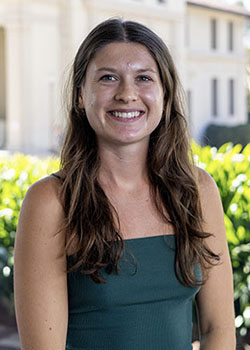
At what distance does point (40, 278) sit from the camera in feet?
6.45

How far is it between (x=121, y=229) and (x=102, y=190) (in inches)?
5.5

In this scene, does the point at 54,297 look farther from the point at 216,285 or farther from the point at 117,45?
the point at 117,45

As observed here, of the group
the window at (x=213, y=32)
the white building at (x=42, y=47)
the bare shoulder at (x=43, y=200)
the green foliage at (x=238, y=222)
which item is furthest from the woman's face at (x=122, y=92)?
the window at (x=213, y=32)

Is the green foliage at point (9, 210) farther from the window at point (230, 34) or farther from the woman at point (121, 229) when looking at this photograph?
the window at point (230, 34)

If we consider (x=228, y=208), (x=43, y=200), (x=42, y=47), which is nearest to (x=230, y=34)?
(x=42, y=47)

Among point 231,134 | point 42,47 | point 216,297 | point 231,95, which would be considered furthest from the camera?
point 231,95

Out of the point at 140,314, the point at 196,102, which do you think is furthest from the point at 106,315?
the point at 196,102

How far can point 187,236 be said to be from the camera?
2113 millimetres

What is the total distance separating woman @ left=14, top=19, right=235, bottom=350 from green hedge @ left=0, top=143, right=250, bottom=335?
1.51 metres

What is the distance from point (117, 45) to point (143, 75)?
118mm

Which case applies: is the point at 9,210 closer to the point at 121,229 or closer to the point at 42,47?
the point at 121,229

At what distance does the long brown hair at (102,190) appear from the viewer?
6.61 ft

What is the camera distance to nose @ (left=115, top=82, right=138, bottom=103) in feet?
6.66

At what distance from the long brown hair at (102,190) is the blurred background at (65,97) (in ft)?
0.83
